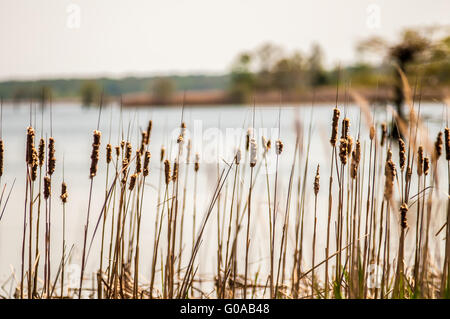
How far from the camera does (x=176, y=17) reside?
8.69 feet

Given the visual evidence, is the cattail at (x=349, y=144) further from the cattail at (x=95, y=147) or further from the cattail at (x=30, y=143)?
the cattail at (x=30, y=143)

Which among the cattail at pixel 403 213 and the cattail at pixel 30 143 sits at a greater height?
the cattail at pixel 30 143

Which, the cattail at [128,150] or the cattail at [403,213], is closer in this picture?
the cattail at [403,213]

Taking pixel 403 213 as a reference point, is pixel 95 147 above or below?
above

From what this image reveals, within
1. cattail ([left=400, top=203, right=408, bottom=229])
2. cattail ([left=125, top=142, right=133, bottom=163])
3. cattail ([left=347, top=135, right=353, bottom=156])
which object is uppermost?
cattail ([left=347, top=135, right=353, bottom=156])

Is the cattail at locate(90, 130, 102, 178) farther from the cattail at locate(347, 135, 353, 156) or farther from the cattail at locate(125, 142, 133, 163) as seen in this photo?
the cattail at locate(347, 135, 353, 156)

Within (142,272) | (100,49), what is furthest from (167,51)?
(142,272)

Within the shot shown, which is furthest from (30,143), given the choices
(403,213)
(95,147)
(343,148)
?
(403,213)

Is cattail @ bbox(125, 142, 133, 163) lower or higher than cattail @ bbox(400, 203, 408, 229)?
higher

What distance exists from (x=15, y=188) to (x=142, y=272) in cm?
259

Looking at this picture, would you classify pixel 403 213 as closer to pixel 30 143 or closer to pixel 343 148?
pixel 343 148

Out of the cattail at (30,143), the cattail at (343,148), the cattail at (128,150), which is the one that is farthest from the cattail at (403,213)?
the cattail at (30,143)

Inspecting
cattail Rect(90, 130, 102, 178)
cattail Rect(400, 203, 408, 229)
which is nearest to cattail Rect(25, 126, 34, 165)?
cattail Rect(90, 130, 102, 178)
